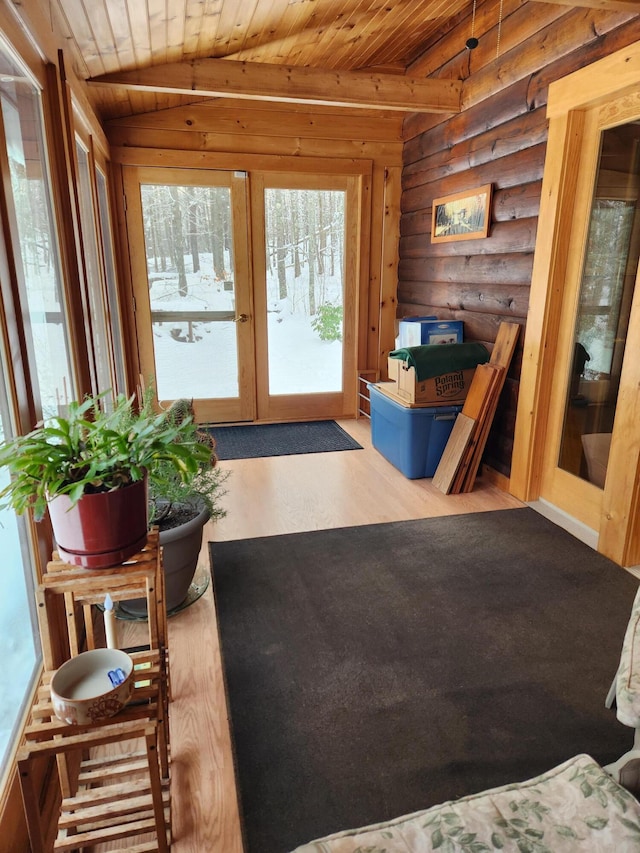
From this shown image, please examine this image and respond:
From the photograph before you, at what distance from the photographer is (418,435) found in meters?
3.62

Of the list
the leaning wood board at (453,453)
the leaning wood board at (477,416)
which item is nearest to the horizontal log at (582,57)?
the leaning wood board at (477,416)

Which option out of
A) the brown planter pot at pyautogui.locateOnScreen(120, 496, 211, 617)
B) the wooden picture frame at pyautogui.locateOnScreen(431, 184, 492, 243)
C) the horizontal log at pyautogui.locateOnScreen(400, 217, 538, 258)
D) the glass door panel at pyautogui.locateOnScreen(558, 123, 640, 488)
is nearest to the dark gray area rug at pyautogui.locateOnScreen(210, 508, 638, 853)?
the brown planter pot at pyautogui.locateOnScreen(120, 496, 211, 617)

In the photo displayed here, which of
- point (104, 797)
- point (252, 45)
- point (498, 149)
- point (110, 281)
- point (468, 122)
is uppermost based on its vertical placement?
point (252, 45)

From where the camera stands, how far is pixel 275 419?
5043mm

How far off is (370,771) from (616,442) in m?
1.83

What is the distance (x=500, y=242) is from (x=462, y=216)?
20.7 inches

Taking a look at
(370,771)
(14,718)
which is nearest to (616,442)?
(370,771)

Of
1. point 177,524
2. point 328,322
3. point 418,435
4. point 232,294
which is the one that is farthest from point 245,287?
point 177,524

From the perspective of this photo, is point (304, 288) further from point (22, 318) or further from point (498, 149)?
point (22, 318)

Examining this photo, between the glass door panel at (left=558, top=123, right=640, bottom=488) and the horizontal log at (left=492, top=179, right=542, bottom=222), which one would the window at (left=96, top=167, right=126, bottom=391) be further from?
the glass door panel at (left=558, top=123, right=640, bottom=488)

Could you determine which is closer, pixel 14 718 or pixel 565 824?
pixel 565 824

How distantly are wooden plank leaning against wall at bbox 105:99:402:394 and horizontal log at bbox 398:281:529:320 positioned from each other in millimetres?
430

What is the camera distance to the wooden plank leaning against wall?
14.0 feet

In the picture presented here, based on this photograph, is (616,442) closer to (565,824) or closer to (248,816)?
(565,824)
